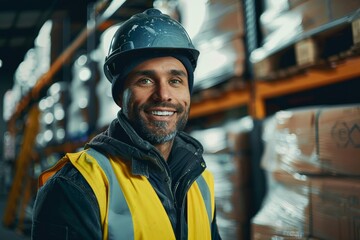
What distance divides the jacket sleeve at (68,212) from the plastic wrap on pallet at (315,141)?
3.95 ft

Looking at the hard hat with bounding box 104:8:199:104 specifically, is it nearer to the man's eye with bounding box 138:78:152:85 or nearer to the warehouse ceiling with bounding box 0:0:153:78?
the man's eye with bounding box 138:78:152:85

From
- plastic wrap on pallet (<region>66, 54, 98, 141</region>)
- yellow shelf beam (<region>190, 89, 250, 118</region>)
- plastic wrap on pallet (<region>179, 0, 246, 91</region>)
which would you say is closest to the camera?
plastic wrap on pallet (<region>179, 0, 246, 91</region>)

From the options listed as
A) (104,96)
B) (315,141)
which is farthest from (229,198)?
(104,96)

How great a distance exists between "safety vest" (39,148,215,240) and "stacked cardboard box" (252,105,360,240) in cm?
78

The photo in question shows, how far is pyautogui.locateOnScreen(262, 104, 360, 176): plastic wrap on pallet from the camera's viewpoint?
5.68ft

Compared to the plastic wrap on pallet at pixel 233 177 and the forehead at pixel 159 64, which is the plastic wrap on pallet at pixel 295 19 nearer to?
the plastic wrap on pallet at pixel 233 177

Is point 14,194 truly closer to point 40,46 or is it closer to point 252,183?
point 40,46

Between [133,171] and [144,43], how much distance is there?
1.77 ft

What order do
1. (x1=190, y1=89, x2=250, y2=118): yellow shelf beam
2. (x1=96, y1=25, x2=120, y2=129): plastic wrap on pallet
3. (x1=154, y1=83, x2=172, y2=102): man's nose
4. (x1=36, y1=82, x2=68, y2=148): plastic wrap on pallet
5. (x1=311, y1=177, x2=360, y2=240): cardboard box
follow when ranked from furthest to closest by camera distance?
1. (x1=36, y1=82, x2=68, y2=148): plastic wrap on pallet
2. (x1=96, y1=25, x2=120, y2=129): plastic wrap on pallet
3. (x1=190, y1=89, x2=250, y2=118): yellow shelf beam
4. (x1=311, y1=177, x2=360, y2=240): cardboard box
5. (x1=154, y1=83, x2=172, y2=102): man's nose

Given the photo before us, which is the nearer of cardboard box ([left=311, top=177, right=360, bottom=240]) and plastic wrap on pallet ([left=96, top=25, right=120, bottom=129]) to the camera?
cardboard box ([left=311, top=177, right=360, bottom=240])

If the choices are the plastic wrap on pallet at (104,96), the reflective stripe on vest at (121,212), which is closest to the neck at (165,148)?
the reflective stripe on vest at (121,212)

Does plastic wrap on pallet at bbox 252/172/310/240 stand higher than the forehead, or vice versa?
the forehead

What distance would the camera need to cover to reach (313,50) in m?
2.01

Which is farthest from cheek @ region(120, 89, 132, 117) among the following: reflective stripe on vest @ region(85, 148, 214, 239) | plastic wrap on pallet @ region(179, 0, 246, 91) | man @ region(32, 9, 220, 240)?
plastic wrap on pallet @ region(179, 0, 246, 91)
